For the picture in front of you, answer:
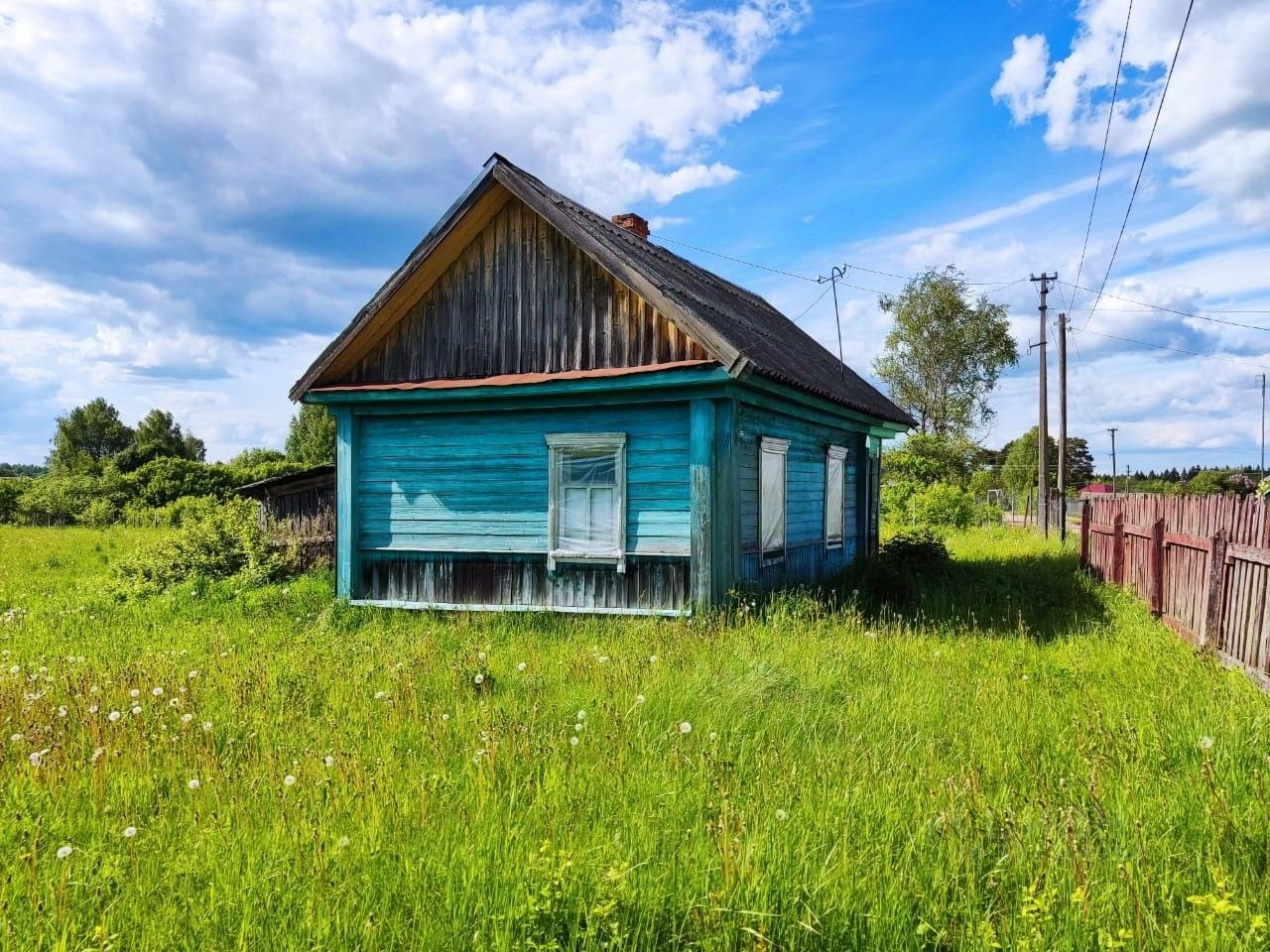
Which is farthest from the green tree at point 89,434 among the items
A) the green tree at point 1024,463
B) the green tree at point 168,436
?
the green tree at point 1024,463

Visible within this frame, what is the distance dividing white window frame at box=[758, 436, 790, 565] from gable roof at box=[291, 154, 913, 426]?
83 cm

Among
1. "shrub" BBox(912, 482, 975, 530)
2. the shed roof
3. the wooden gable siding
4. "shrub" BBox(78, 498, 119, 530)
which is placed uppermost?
the wooden gable siding

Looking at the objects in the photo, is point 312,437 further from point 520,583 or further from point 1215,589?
point 1215,589

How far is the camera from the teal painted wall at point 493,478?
970 cm

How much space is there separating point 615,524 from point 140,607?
6.70 m

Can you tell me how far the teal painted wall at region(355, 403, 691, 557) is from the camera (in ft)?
31.8

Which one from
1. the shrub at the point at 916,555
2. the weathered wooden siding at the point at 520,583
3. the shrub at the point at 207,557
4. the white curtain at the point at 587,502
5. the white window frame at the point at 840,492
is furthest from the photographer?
the shrub at the point at 916,555

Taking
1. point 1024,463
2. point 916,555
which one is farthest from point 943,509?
point 1024,463

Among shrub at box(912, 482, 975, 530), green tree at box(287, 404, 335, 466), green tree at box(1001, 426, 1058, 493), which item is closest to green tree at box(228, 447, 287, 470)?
green tree at box(287, 404, 335, 466)

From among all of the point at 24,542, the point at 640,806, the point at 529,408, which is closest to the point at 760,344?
the point at 529,408

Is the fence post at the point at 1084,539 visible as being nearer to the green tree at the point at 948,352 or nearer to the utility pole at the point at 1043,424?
the utility pole at the point at 1043,424

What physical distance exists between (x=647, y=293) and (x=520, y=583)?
12.6 ft

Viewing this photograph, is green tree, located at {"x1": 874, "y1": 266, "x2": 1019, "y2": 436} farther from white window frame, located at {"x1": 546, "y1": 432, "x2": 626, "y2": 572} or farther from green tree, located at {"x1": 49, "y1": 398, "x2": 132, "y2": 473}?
green tree, located at {"x1": 49, "y1": 398, "x2": 132, "y2": 473}

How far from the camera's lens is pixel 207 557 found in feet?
43.2
